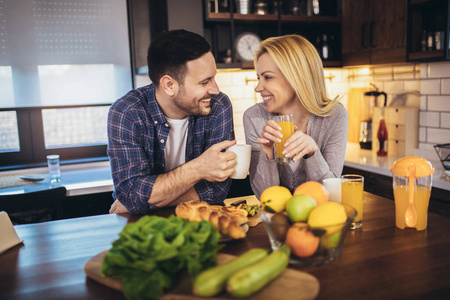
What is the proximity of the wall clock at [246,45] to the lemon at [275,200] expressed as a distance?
94.6 inches

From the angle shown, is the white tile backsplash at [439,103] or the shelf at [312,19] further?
the shelf at [312,19]

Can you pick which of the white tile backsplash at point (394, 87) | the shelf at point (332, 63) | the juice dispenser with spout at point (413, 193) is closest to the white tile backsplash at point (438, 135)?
the white tile backsplash at point (394, 87)

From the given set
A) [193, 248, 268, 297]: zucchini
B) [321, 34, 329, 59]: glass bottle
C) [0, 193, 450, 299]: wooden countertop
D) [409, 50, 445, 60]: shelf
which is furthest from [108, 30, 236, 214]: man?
[321, 34, 329, 59]: glass bottle

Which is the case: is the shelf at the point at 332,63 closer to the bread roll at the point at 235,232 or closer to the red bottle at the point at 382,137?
the red bottle at the point at 382,137

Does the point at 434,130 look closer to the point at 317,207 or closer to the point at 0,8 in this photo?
the point at 317,207

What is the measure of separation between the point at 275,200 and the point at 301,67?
1.04 m

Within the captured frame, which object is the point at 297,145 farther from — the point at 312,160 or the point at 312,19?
the point at 312,19

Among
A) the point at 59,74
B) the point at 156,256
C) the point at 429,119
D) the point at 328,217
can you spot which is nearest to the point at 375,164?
the point at 429,119

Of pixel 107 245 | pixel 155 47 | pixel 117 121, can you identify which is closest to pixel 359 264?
pixel 107 245

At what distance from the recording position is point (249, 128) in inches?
79.6

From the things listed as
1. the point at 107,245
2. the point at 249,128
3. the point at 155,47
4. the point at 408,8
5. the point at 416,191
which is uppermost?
the point at 408,8

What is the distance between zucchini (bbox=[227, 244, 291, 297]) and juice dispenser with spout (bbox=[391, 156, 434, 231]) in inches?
20.6

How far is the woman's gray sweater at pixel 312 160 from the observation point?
5.55 ft

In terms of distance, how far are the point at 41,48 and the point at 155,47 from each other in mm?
1819
